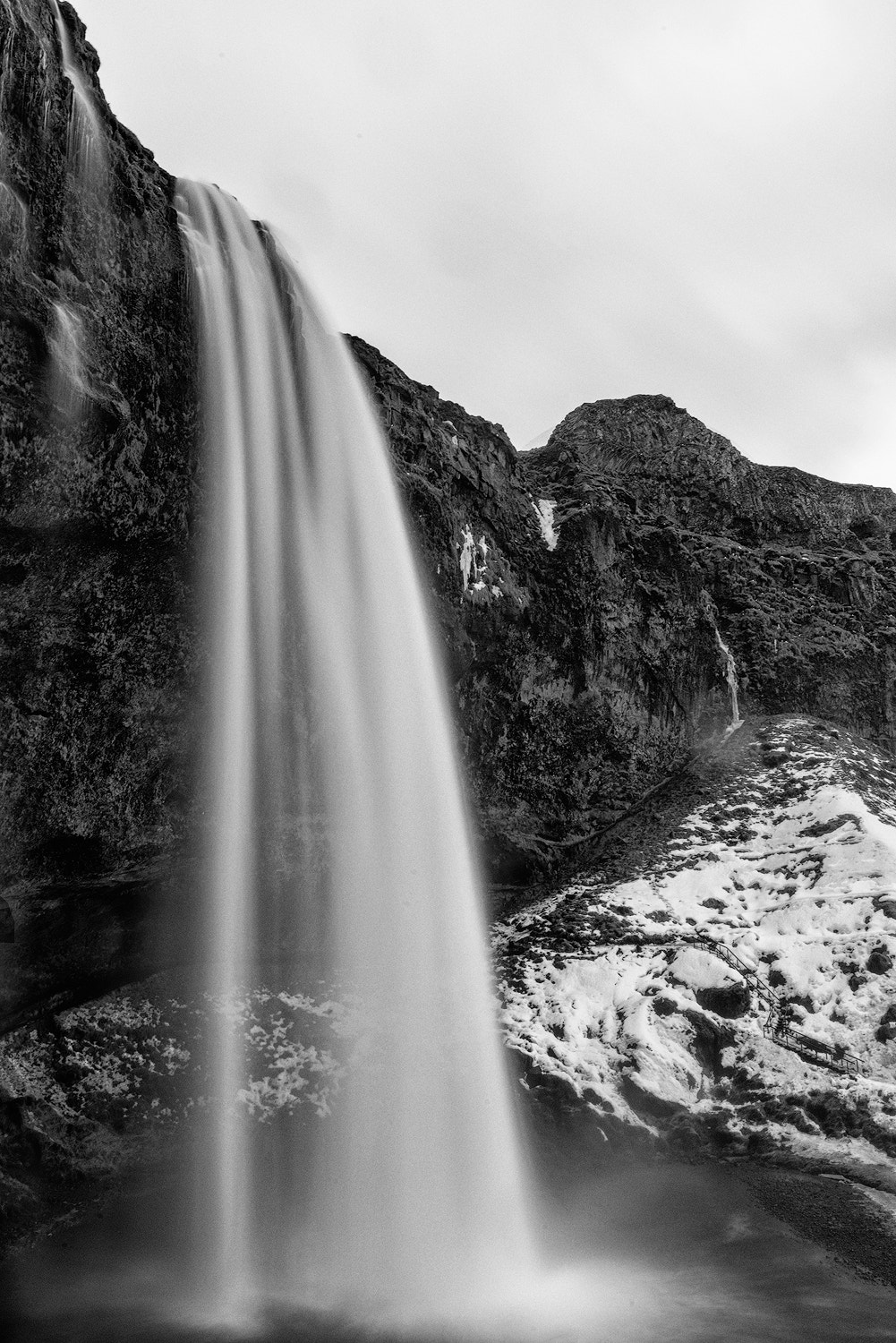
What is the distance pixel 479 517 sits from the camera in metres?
22.2

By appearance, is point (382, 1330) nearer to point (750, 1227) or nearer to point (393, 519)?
point (750, 1227)

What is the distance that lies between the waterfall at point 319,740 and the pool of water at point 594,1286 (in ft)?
7.22

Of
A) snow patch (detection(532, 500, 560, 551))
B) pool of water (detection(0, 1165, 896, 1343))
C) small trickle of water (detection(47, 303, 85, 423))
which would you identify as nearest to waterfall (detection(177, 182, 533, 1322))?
pool of water (detection(0, 1165, 896, 1343))

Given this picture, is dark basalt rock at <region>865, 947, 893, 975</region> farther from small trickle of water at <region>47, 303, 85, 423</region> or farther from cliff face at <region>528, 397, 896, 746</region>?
small trickle of water at <region>47, 303, 85, 423</region>

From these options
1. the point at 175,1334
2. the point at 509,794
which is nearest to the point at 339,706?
the point at 509,794

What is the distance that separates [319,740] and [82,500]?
5.83m

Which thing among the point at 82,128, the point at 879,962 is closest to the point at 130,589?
the point at 82,128

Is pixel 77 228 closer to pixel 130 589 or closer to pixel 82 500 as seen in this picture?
pixel 82 500

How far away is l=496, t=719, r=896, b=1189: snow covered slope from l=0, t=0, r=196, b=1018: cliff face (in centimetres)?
783

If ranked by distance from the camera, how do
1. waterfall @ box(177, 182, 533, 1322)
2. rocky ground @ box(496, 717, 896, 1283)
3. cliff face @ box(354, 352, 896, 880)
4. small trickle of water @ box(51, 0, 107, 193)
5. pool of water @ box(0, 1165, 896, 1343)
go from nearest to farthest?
pool of water @ box(0, 1165, 896, 1343), rocky ground @ box(496, 717, 896, 1283), small trickle of water @ box(51, 0, 107, 193), waterfall @ box(177, 182, 533, 1322), cliff face @ box(354, 352, 896, 880)

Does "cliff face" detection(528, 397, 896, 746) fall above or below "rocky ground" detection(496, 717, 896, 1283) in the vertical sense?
above


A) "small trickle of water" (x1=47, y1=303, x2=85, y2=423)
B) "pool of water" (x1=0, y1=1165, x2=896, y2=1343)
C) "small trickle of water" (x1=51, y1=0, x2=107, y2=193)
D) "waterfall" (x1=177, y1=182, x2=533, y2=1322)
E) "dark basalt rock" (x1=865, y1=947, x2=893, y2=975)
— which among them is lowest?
"pool of water" (x1=0, y1=1165, x2=896, y2=1343)

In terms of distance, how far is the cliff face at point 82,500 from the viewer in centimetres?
1355

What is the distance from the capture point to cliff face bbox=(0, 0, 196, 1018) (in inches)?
533
